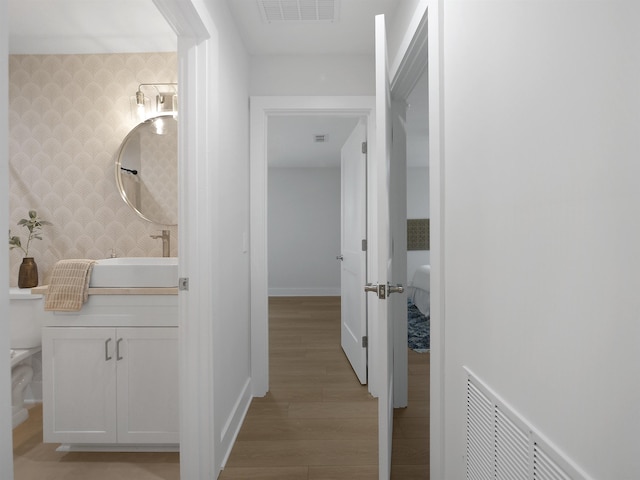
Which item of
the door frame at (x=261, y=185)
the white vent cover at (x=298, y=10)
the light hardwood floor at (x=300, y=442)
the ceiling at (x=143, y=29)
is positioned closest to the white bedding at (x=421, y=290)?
the light hardwood floor at (x=300, y=442)

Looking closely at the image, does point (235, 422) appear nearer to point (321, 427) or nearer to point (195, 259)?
point (321, 427)

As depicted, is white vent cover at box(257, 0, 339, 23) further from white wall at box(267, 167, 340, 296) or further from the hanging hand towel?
white wall at box(267, 167, 340, 296)

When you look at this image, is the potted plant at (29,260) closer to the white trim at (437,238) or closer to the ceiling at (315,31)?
Answer: the ceiling at (315,31)

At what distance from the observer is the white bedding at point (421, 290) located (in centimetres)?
564

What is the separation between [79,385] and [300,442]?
3.92 ft

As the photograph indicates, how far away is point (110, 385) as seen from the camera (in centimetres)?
209

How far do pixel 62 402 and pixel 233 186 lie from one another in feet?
4.70

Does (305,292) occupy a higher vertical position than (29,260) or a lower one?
lower

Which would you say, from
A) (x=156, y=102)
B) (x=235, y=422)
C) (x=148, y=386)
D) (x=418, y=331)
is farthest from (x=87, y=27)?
(x=418, y=331)

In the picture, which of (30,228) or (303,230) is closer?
(30,228)

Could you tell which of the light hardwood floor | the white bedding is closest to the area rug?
the white bedding

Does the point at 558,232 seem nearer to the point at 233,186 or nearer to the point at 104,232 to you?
the point at 233,186

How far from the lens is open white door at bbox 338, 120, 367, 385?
3.07 m

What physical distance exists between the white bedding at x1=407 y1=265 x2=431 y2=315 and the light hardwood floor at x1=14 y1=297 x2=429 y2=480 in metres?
2.30
